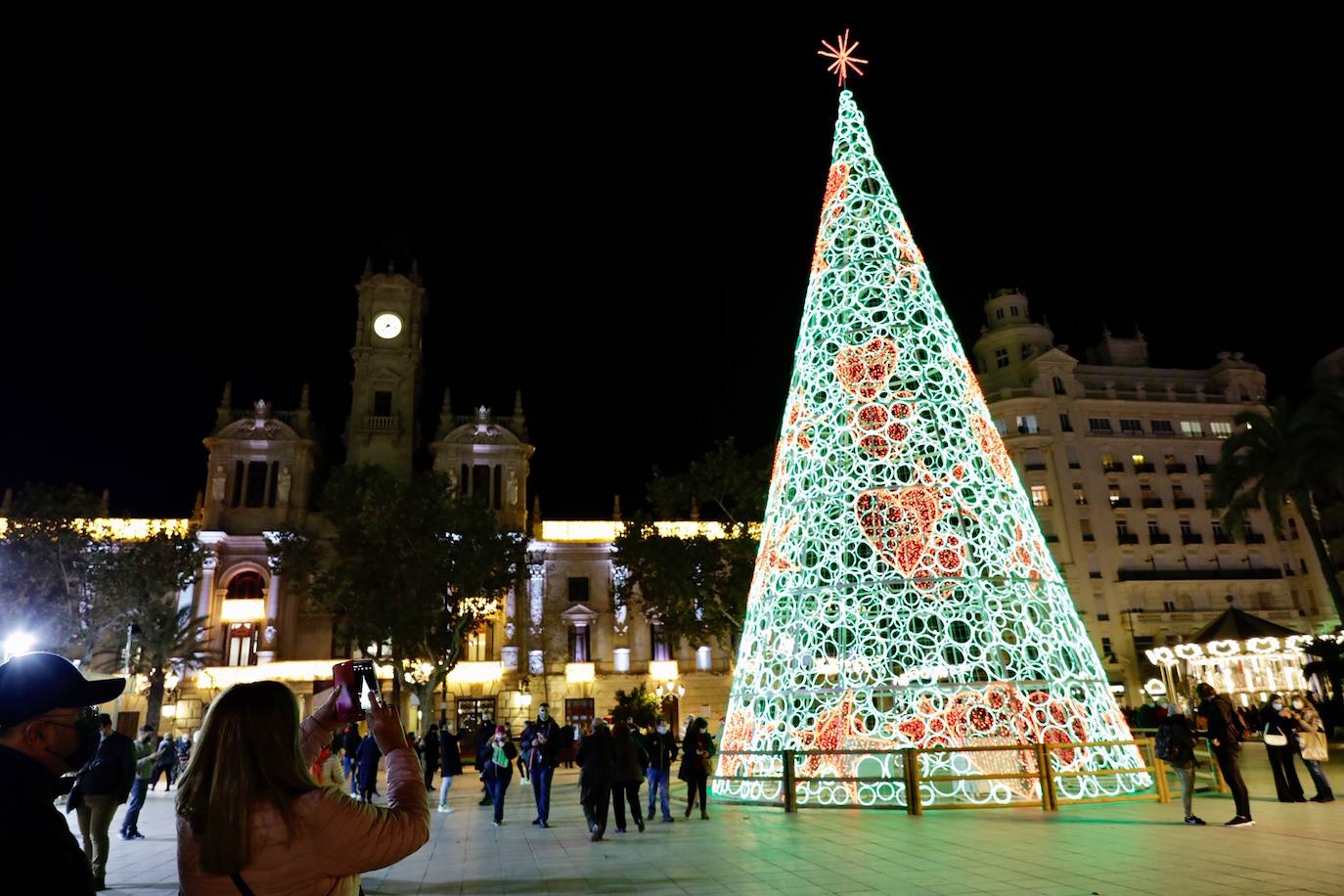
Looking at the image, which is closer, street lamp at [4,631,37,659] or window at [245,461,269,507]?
street lamp at [4,631,37,659]

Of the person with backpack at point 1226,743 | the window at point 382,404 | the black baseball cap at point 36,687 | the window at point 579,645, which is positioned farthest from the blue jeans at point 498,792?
the window at point 382,404

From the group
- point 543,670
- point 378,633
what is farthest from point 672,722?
→ point 378,633

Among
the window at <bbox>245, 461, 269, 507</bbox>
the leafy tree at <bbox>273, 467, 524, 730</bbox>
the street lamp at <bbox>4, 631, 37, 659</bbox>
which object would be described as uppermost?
the window at <bbox>245, 461, 269, 507</bbox>

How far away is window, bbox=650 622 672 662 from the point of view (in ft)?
147

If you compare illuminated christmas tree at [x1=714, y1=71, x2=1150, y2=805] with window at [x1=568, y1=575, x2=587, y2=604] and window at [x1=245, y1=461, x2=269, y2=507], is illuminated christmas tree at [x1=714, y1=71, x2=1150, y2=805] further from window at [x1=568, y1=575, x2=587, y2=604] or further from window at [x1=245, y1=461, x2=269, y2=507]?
window at [x1=245, y1=461, x2=269, y2=507]

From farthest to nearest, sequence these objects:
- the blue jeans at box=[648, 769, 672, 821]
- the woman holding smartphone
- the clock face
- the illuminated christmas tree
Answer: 1. the clock face
2. the blue jeans at box=[648, 769, 672, 821]
3. the illuminated christmas tree
4. the woman holding smartphone

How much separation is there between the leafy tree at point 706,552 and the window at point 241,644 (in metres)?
20.2

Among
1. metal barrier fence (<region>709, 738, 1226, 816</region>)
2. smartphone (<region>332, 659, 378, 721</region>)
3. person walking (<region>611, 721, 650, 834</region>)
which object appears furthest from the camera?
person walking (<region>611, 721, 650, 834</region>)

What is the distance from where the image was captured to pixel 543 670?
43281 millimetres

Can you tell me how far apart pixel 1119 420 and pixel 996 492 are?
144 ft

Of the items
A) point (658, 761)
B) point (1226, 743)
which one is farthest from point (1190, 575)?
point (658, 761)

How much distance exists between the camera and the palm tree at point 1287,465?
1129 inches

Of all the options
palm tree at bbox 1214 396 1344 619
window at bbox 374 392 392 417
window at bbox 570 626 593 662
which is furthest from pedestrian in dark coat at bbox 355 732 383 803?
window at bbox 374 392 392 417

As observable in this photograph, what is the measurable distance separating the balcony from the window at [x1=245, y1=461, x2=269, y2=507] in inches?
1785
